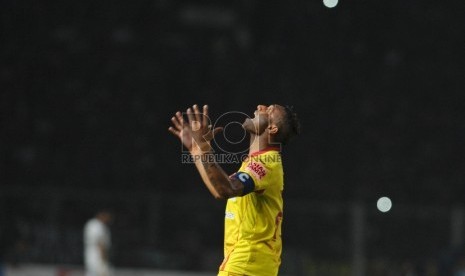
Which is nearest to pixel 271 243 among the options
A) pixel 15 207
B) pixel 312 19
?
pixel 15 207

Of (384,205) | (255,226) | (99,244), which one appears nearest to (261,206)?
(255,226)

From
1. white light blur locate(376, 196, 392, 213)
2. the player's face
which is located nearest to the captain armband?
the player's face

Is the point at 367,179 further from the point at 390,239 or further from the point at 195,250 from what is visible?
the point at 195,250

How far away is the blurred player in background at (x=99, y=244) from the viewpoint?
15.4m

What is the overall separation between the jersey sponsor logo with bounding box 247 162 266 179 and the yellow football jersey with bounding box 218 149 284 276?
2.7 inches

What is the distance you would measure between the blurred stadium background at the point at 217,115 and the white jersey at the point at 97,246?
51 cm

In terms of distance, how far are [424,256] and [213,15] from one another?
8411 millimetres

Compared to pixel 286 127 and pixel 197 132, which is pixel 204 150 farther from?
pixel 286 127

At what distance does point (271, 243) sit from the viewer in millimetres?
5734

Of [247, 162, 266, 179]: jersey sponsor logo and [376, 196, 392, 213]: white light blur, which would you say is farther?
[376, 196, 392, 213]: white light blur

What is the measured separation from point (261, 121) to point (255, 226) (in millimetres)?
663

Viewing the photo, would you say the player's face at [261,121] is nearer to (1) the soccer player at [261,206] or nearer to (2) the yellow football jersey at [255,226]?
(1) the soccer player at [261,206]

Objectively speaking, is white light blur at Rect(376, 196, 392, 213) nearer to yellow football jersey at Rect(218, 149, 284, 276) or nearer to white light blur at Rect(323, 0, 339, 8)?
white light blur at Rect(323, 0, 339, 8)

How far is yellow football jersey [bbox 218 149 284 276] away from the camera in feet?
18.5
